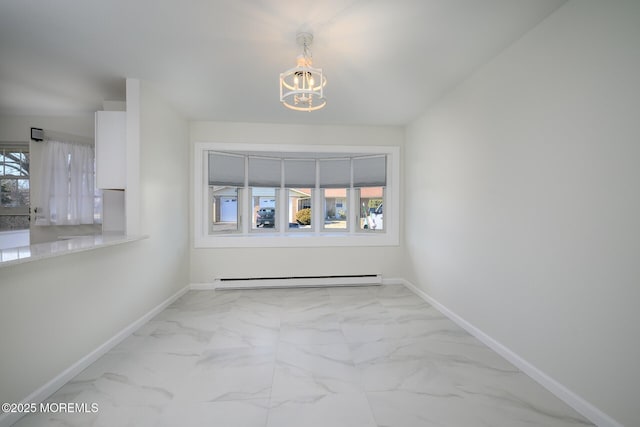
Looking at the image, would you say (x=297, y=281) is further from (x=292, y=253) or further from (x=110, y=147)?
(x=110, y=147)

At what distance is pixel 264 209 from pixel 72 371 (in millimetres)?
3226

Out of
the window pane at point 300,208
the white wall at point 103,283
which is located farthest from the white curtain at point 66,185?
the window pane at point 300,208

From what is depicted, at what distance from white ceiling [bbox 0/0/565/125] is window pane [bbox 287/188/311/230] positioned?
1.80 metres

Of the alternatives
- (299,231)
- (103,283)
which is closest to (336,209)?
(299,231)

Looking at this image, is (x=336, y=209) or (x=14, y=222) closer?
(x=14, y=222)

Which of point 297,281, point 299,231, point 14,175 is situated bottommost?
point 297,281

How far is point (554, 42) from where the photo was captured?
2.00 meters

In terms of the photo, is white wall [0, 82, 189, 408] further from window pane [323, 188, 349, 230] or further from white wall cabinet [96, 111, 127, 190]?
window pane [323, 188, 349, 230]

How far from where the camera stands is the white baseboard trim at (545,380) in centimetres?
169

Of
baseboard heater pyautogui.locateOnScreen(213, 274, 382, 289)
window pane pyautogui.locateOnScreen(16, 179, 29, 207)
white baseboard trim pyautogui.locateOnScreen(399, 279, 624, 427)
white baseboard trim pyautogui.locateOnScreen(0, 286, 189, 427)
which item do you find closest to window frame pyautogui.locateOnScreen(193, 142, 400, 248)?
baseboard heater pyautogui.locateOnScreen(213, 274, 382, 289)

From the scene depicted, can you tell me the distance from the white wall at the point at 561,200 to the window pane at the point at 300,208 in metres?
2.60

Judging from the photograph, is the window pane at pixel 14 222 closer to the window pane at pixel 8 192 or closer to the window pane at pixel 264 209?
the window pane at pixel 8 192

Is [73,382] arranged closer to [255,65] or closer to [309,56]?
[255,65]

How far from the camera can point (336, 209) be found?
5.04 m
